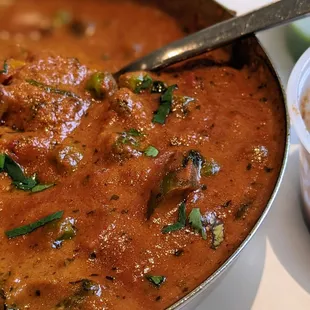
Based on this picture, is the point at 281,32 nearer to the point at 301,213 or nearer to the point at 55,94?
the point at 301,213

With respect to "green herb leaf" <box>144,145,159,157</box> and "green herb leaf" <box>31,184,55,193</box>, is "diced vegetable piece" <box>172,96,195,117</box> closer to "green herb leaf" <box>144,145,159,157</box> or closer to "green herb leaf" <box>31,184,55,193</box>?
"green herb leaf" <box>144,145,159,157</box>

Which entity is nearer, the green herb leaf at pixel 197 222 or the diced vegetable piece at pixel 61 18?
the green herb leaf at pixel 197 222

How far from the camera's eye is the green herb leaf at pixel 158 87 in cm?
145

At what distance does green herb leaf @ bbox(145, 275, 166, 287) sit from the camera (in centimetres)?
104

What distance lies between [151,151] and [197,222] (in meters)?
0.22

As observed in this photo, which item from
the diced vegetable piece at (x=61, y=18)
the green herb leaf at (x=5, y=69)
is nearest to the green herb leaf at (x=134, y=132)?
the green herb leaf at (x=5, y=69)

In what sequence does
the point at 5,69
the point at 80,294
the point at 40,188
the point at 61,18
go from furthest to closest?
the point at 61,18 → the point at 5,69 → the point at 40,188 → the point at 80,294

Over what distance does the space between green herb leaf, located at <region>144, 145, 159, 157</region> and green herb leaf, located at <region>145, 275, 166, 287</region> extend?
31 centimetres

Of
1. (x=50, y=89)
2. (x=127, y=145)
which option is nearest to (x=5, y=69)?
(x=50, y=89)

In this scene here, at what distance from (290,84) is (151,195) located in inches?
19.7

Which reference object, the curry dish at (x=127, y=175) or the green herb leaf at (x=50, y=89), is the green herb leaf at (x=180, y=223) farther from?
the green herb leaf at (x=50, y=89)

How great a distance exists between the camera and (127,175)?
3.93ft

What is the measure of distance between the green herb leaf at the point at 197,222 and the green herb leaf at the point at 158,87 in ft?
1.46

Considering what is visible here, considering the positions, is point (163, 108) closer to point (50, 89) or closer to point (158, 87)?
point (158, 87)
